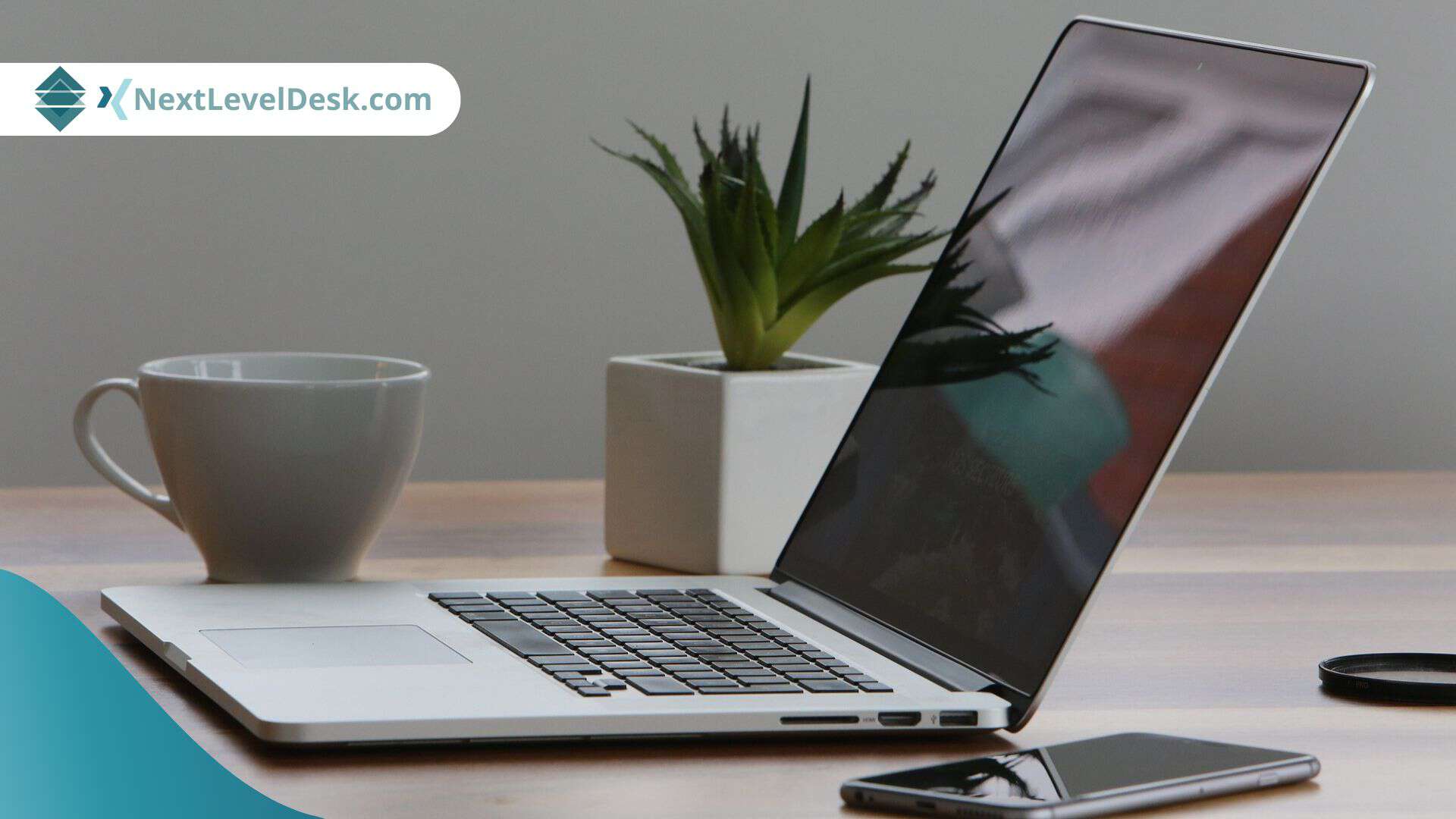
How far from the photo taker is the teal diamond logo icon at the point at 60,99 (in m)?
1.98

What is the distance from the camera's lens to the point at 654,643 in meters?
0.68

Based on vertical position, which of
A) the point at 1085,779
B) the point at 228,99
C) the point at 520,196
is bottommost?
the point at 1085,779

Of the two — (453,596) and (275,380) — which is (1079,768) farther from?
(275,380)

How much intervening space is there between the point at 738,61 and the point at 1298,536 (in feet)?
3.70

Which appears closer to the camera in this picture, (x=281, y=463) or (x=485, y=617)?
(x=485, y=617)

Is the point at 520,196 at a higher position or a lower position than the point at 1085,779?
higher

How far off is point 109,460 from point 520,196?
3.85ft

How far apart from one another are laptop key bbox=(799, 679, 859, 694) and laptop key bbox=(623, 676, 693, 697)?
46 millimetres

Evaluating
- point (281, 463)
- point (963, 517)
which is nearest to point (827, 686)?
point (963, 517)

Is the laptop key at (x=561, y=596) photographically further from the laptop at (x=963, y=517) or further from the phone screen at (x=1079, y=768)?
the phone screen at (x=1079, y=768)

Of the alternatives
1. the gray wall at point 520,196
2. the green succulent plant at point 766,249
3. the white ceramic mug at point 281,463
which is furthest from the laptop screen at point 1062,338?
the gray wall at point 520,196

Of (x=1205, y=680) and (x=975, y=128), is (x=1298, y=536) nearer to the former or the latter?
(x=1205, y=680)

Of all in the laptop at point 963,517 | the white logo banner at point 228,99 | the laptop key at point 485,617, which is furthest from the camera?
the white logo banner at point 228,99

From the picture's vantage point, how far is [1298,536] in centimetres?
108
